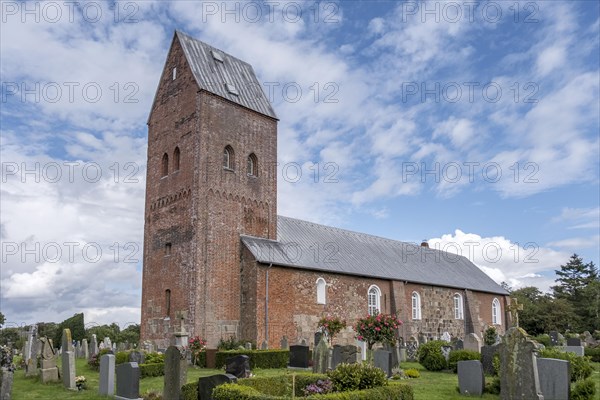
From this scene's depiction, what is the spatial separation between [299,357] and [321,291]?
8.68 metres

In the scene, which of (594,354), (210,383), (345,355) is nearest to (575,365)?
(345,355)

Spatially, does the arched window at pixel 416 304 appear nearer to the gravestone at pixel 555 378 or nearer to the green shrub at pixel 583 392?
the green shrub at pixel 583 392

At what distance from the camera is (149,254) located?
2634 cm

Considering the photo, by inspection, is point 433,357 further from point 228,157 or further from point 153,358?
point 228,157

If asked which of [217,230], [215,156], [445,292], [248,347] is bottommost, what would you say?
[248,347]

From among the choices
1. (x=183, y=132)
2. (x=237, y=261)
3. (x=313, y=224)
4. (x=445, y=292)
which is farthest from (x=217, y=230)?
(x=445, y=292)

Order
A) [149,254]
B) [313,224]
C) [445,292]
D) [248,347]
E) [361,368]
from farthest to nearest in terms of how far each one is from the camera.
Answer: [445,292], [313,224], [149,254], [248,347], [361,368]

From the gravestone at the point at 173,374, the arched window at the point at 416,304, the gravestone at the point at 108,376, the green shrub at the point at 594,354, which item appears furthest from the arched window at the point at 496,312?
the gravestone at the point at 173,374

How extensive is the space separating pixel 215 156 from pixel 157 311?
24.8ft

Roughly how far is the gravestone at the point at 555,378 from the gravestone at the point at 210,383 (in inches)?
219

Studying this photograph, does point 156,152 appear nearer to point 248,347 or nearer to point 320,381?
point 248,347

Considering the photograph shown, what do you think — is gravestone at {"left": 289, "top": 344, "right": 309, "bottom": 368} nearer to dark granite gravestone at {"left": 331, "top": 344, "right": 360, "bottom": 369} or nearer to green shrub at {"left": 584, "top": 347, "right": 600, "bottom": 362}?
dark granite gravestone at {"left": 331, "top": 344, "right": 360, "bottom": 369}

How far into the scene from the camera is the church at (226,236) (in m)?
23.7

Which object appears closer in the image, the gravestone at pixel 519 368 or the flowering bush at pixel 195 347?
the gravestone at pixel 519 368
